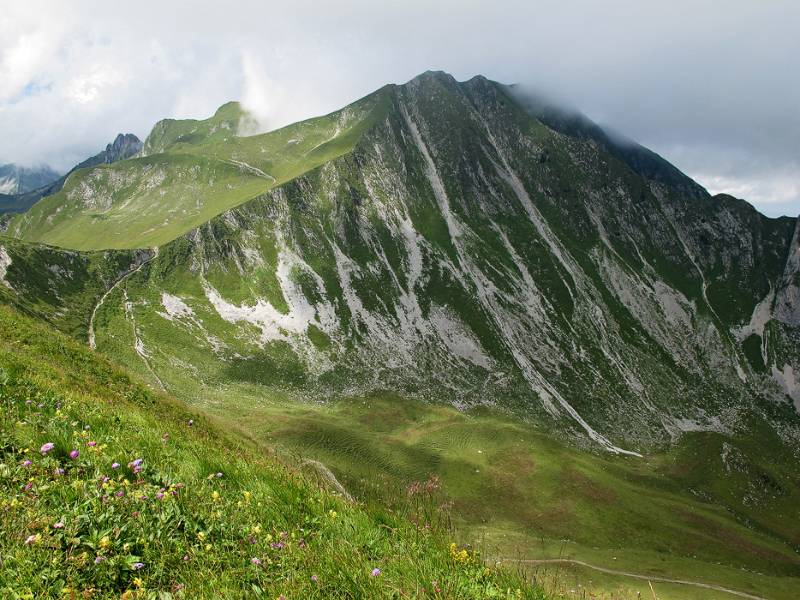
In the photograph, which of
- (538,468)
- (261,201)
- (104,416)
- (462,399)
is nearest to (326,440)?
(538,468)

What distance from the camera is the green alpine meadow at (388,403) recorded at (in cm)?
561

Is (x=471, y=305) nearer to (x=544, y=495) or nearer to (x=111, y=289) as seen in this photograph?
(x=544, y=495)

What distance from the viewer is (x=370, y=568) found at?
5059mm

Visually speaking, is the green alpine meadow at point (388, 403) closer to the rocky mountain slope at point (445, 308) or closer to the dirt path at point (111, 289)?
the rocky mountain slope at point (445, 308)

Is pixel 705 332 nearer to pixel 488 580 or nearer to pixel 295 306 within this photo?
pixel 295 306

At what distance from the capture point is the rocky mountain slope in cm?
10388

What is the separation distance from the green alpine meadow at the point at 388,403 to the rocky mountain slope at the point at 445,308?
0.81 m

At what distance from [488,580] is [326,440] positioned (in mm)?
62431

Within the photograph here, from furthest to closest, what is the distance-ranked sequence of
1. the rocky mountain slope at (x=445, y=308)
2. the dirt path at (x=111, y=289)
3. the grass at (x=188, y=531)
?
the rocky mountain slope at (x=445, y=308)
the dirt path at (x=111, y=289)
the grass at (x=188, y=531)

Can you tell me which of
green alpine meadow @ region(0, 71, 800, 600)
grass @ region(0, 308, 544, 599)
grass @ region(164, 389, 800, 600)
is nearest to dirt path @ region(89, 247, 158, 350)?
green alpine meadow @ region(0, 71, 800, 600)

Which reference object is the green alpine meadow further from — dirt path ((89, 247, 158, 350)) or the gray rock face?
dirt path ((89, 247, 158, 350))

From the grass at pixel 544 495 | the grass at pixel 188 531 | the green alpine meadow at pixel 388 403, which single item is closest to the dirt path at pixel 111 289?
the green alpine meadow at pixel 388 403

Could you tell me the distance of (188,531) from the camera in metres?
5.75

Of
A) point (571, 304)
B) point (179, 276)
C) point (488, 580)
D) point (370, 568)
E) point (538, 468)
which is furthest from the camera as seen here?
point (571, 304)
